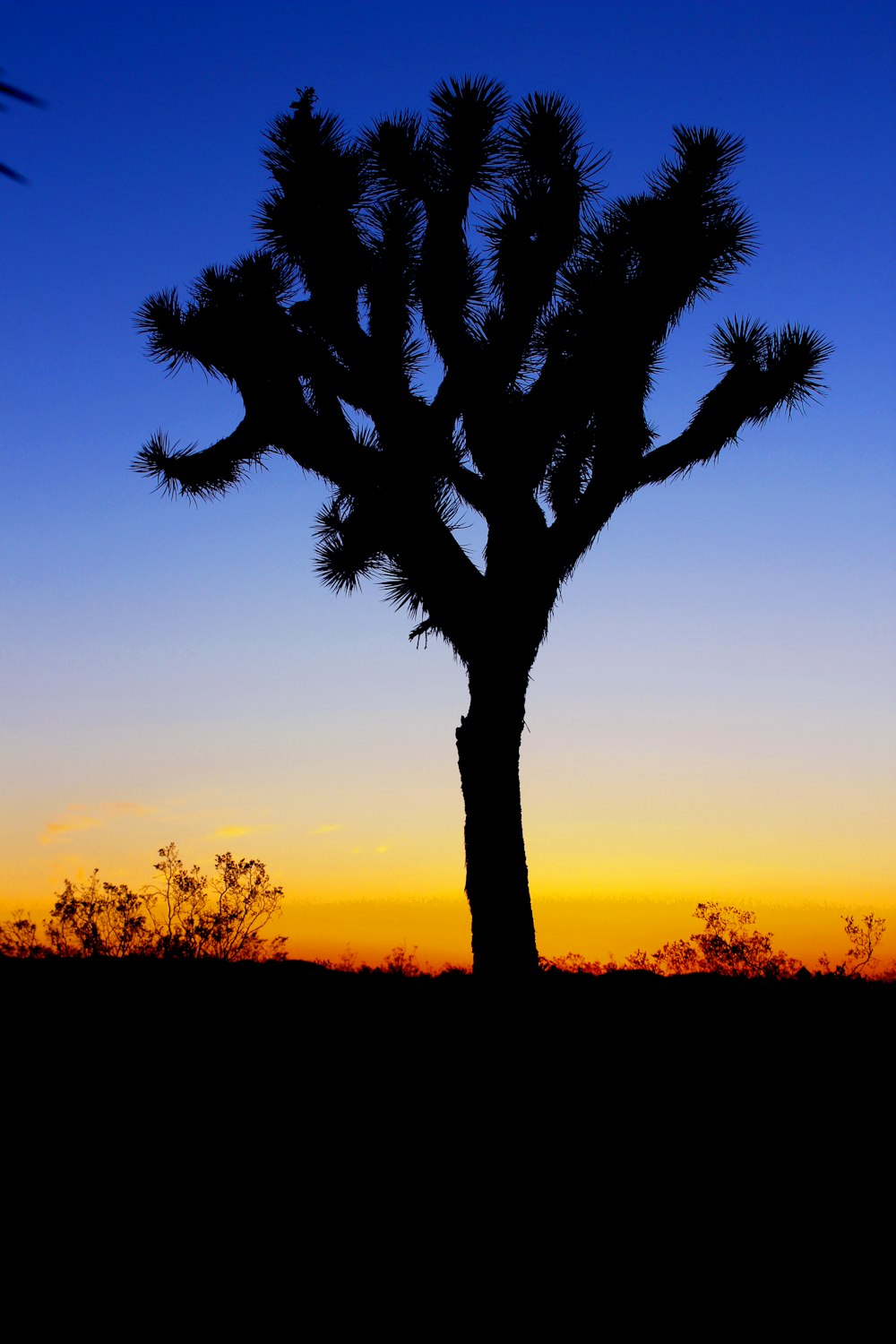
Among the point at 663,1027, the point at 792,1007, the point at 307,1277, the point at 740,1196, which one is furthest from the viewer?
the point at 792,1007

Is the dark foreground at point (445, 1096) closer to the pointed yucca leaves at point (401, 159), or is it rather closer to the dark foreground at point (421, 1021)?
the dark foreground at point (421, 1021)

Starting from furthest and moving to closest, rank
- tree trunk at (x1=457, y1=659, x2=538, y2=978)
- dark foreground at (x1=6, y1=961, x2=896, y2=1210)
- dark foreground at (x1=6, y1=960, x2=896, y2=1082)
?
tree trunk at (x1=457, y1=659, x2=538, y2=978)
dark foreground at (x1=6, y1=960, x2=896, y2=1082)
dark foreground at (x1=6, y1=961, x2=896, y2=1210)

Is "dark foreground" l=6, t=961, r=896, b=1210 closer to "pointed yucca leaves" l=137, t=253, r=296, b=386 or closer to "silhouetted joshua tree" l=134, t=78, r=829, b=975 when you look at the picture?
"silhouetted joshua tree" l=134, t=78, r=829, b=975

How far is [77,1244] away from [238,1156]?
33.8 inches

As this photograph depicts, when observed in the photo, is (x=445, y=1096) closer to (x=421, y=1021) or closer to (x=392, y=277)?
(x=421, y=1021)

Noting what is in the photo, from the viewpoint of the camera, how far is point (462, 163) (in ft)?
28.5

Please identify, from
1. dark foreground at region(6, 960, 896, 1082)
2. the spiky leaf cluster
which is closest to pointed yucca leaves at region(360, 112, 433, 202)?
the spiky leaf cluster

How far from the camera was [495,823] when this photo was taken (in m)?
7.65

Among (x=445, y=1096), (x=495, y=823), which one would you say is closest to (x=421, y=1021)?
(x=445, y=1096)

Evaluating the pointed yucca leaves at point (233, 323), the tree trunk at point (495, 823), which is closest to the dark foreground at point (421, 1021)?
the tree trunk at point (495, 823)

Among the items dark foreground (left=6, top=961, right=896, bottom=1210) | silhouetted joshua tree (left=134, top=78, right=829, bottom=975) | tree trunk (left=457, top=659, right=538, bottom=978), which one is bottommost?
dark foreground (left=6, top=961, right=896, bottom=1210)

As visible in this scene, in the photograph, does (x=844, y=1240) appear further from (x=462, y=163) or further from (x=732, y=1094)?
(x=462, y=163)

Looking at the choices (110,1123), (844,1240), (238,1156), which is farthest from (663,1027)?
(110,1123)

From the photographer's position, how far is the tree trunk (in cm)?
746
